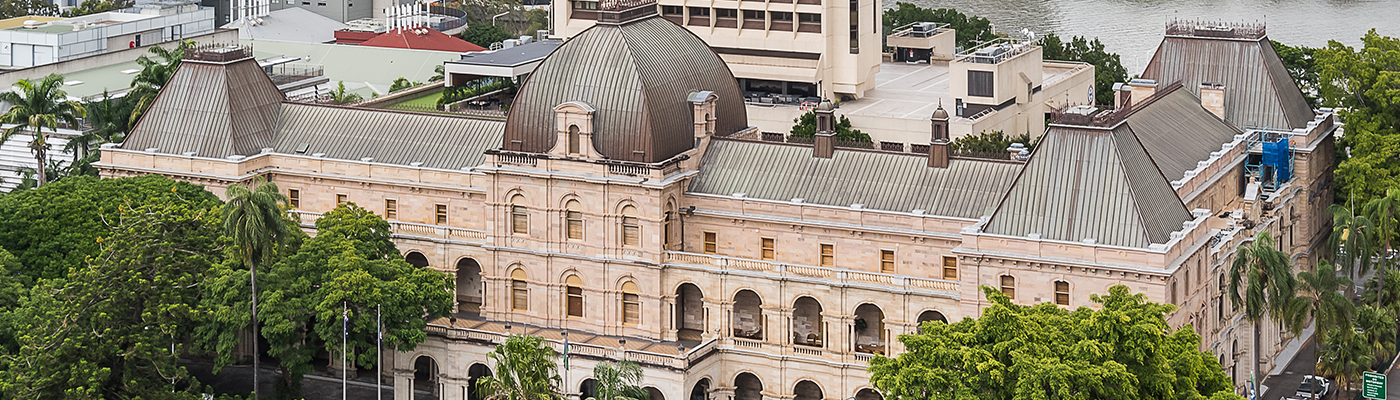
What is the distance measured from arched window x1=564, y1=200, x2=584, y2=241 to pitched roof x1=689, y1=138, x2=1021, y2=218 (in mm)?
6464

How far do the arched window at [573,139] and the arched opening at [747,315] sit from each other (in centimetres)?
1199

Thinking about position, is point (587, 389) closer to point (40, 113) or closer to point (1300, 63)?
point (40, 113)

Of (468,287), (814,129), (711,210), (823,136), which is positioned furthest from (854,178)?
(814,129)

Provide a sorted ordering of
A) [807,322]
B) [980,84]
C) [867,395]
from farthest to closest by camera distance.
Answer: [980,84] < [807,322] < [867,395]

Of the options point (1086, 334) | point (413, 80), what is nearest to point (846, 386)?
point (1086, 334)

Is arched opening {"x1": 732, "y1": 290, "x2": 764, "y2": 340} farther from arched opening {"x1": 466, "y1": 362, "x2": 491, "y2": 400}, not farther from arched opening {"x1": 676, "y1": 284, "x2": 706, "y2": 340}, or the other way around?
arched opening {"x1": 466, "y1": 362, "x2": 491, "y2": 400}

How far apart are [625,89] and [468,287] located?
1763 centimetres

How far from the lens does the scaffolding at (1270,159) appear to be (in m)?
129

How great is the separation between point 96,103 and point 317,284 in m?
34.4

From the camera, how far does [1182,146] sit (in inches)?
4811

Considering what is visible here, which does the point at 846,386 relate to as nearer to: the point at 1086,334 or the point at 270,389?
the point at 1086,334

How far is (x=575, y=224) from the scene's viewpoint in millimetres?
120500

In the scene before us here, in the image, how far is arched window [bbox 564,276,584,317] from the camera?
121 meters

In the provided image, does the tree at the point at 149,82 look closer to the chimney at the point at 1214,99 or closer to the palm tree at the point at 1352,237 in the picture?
the chimney at the point at 1214,99
